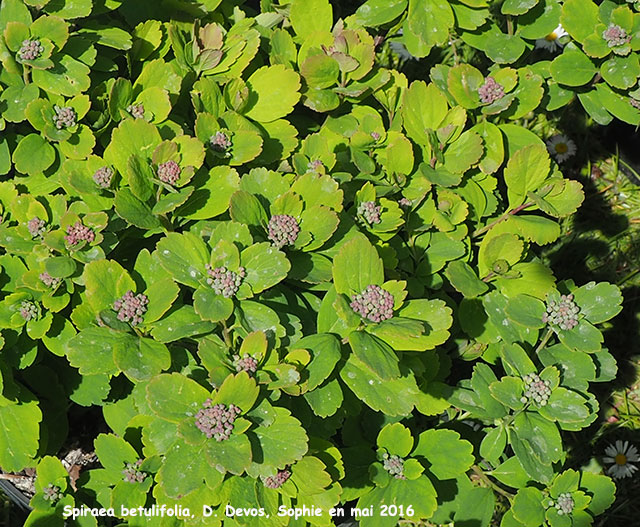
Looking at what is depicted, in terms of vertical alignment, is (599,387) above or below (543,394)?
below

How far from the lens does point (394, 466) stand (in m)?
1.57

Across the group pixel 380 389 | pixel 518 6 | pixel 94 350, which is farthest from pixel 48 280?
pixel 518 6

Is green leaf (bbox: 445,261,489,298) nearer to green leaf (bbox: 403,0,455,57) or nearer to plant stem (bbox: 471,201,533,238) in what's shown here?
plant stem (bbox: 471,201,533,238)

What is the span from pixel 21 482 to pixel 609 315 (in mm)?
1554

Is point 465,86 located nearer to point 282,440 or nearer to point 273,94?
point 273,94

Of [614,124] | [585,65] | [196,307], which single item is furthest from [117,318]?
[614,124]

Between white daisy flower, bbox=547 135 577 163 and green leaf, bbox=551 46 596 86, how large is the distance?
125cm

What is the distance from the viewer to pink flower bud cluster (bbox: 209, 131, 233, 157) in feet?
5.12

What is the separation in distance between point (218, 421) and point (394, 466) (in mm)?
513

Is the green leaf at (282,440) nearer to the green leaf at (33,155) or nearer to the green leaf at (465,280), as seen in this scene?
the green leaf at (465,280)

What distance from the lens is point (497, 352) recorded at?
1.68m

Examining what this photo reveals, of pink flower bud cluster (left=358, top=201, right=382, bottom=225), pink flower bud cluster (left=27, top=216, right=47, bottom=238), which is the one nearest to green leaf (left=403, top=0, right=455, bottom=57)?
pink flower bud cluster (left=358, top=201, right=382, bottom=225)

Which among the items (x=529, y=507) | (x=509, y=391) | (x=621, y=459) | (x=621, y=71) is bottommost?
(x=621, y=459)

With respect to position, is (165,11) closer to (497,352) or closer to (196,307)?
(196,307)
